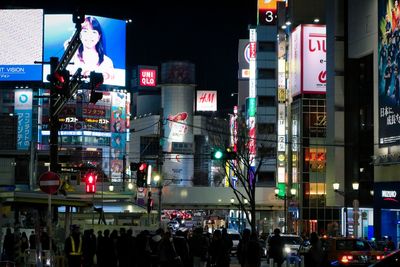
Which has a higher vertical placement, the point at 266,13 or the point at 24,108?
the point at 266,13

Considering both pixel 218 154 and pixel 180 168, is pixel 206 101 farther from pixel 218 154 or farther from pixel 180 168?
pixel 218 154

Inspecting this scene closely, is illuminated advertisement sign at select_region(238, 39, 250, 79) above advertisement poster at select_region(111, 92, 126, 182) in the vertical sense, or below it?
above

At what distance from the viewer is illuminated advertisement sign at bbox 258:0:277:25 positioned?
98.1 metres

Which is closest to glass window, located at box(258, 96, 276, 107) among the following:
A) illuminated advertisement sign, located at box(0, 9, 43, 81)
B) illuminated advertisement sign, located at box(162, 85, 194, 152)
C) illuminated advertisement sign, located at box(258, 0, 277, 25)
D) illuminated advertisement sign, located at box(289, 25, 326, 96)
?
illuminated advertisement sign, located at box(258, 0, 277, 25)

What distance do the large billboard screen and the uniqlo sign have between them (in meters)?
71.9

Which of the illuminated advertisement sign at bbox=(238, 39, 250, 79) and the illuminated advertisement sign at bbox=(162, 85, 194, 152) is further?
the illuminated advertisement sign at bbox=(162, 85, 194, 152)

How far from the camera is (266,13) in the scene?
98000 mm

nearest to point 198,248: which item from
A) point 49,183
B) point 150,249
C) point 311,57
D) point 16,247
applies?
point 150,249

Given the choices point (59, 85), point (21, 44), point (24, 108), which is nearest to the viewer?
point (59, 85)

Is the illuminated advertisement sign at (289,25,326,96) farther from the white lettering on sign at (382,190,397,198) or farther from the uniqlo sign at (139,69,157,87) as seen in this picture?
the uniqlo sign at (139,69,157,87)

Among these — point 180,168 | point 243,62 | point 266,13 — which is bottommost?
point 180,168

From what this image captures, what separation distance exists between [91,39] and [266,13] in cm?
2206

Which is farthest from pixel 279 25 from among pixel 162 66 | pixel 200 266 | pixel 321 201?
pixel 162 66

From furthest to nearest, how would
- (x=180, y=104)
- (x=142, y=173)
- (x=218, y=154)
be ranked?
1. (x=180, y=104)
2. (x=142, y=173)
3. (x=218, y=154)
